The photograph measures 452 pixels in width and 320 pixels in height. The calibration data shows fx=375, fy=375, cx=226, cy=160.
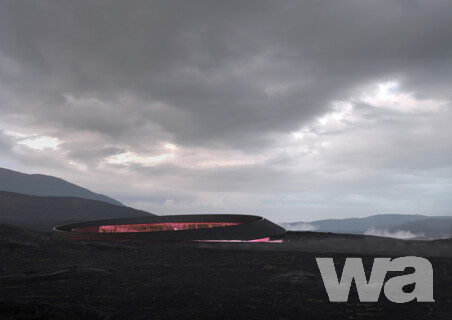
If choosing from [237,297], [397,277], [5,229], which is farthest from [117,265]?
[5,229]

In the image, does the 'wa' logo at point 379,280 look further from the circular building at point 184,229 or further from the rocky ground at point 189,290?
the circular building at point 184,229

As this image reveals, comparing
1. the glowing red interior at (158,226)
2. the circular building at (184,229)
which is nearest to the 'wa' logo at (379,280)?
the circular building at (184,229)

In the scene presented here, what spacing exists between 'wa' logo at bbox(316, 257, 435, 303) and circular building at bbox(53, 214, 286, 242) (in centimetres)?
1737

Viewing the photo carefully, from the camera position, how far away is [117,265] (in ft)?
82.1

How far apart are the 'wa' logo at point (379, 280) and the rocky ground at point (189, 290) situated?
0.40 metres

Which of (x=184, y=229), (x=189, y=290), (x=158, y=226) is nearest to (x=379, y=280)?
(x=189, y=290)

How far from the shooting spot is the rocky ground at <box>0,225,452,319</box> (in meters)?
13.1

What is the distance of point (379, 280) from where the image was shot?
17844mm

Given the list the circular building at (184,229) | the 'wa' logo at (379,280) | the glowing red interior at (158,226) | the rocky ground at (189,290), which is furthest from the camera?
the glowing red interior at (158,226)

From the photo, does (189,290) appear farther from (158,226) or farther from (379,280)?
(158,226)

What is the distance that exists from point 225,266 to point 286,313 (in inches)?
459

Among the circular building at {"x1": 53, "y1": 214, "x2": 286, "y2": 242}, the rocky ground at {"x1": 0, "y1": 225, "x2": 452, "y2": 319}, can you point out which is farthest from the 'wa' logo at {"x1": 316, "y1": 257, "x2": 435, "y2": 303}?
the circular building at {"x1": 53, "y1": 214, "x2": 286, "y2": 242}

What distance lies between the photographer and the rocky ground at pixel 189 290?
13.1 metres

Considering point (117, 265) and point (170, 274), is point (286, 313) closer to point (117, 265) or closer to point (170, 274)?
point (170, 274)
